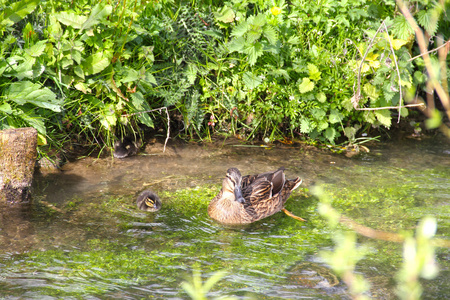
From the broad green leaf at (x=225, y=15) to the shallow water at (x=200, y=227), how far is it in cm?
177

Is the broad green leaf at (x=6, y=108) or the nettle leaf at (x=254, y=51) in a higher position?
the nettle leaf at (x=254, y=51)

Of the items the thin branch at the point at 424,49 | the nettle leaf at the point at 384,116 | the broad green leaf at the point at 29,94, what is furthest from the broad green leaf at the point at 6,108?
the nettle leaf at the point at 384,116

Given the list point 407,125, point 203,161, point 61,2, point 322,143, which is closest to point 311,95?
point 322,143

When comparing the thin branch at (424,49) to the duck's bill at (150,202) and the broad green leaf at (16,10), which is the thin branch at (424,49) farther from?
the broad green leaf at (16,10)

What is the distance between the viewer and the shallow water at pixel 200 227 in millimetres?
3785

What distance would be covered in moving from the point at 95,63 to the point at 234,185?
2.30 meters

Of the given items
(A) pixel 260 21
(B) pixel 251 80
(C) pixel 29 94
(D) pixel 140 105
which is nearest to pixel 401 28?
(A) pixel 260 21

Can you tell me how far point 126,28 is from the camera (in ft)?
20.0

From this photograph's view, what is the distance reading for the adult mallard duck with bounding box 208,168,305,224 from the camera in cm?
501

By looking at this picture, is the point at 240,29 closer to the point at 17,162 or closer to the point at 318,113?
the point at 318,113

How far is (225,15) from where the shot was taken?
6586 mm

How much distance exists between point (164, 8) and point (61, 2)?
1361mm

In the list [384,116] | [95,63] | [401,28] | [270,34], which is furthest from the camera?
[384,116]

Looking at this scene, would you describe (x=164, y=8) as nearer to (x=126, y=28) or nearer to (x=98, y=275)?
(x=126, y=28)
